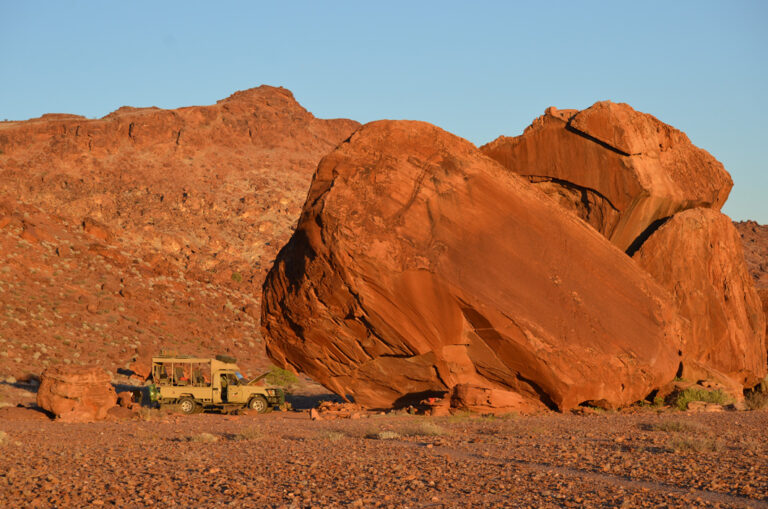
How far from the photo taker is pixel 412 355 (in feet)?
49.1

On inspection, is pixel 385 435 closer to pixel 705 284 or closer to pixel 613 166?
pixel 613 166

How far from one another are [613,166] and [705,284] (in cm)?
360

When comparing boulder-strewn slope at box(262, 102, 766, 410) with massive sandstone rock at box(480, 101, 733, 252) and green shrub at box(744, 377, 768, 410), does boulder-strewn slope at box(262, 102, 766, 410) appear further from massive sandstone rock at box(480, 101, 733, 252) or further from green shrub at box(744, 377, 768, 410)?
green shrub at box(744, 377, 768, 410)

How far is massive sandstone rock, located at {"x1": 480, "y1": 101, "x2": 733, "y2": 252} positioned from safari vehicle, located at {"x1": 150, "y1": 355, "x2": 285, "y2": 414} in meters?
9.28

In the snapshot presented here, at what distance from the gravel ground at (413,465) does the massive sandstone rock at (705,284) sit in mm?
3292

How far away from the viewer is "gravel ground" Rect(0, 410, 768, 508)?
6766mm

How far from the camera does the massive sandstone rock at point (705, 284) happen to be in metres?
16.9

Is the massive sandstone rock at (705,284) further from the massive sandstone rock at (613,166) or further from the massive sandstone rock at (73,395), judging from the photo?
the massive sandstone rock at (73,395)

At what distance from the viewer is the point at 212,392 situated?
64.9 ft

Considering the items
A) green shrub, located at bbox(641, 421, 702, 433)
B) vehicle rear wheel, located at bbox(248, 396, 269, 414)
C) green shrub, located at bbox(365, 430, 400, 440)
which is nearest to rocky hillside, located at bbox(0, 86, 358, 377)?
vehicle rear wheel, located at bbox(248, 396, 269, 414)

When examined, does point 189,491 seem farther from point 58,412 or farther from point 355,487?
point 58,412

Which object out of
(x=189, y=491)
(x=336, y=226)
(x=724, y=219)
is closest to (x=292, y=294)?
(x=336, y=226)

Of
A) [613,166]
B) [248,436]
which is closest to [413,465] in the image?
[248,436]

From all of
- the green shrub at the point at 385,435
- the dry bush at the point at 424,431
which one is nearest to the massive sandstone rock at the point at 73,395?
the green shrub at the point at 385,435
